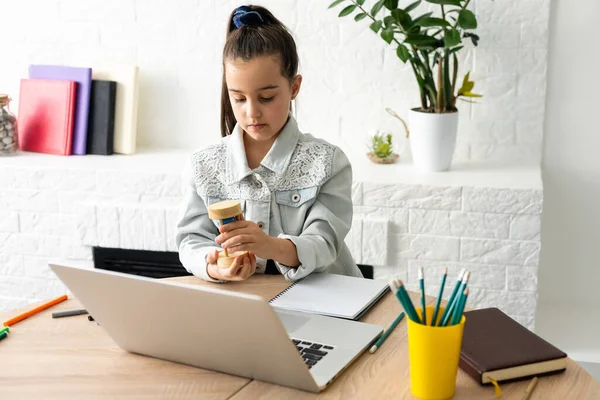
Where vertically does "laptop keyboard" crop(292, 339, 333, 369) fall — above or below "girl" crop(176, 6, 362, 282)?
below

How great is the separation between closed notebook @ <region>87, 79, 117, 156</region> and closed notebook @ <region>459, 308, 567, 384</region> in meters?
2.05

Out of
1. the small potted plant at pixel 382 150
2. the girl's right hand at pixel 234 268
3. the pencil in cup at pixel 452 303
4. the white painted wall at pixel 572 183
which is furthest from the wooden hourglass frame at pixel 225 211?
the white painted wall at pixel 572 183

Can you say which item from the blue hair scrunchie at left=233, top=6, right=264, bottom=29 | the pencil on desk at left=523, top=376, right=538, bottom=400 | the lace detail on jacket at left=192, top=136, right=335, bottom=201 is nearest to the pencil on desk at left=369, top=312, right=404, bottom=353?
the pencil on desk at left=523, top=376, right=538, bottom=400

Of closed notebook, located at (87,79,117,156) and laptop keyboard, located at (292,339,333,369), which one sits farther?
closed notebook, located at (87,79,117,156)

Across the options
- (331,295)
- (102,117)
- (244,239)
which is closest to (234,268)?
(244,239)

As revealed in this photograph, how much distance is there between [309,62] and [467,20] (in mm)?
651

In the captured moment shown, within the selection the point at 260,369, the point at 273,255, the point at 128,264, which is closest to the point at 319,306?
the point at 273,255

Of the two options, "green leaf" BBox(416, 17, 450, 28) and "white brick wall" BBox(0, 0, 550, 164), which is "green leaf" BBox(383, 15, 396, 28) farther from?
"white brick wall" BBox(0, 0, 550, 164)

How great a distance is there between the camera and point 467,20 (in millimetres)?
2516

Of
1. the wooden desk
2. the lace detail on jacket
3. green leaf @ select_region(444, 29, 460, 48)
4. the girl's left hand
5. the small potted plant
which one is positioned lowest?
the wooden desk

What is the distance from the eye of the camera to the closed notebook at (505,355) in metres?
1.20

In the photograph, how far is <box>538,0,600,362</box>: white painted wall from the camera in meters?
2.74

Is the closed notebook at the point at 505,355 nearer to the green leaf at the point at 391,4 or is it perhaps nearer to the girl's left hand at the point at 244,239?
the girl's left hand at the point at 244,239

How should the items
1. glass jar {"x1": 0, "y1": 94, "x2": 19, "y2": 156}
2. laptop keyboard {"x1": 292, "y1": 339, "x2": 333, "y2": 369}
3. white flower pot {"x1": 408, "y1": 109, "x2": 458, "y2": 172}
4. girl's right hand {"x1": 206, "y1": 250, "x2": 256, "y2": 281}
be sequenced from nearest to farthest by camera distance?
laptop keyboard {"x1": 292, "y1": 339, "x2": 333, "y2": 369} → girl's right hand {"x1": 206, "y1": 250, "x2": 256, "y2": 281} → white flower pot {"x1": 408, "y1": 109, "x2": 458, "y2": 172} → glass jar {"x1": 0, "y1": 94, "x2": 19, "y2": 156}
